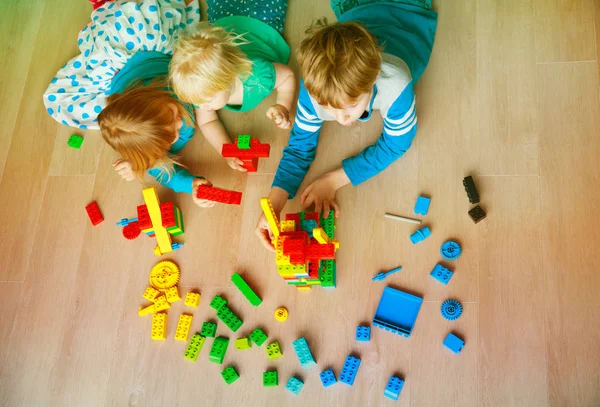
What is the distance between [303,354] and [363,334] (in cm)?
15

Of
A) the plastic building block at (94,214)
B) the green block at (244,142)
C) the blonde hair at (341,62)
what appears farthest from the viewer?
the plastic building block at (94,214)

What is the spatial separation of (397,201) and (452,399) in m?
0.48

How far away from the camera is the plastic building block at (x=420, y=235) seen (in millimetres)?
1244

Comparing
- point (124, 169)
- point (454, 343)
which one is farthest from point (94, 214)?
point (454, 343)

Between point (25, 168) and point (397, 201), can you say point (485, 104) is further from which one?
point (25, 168)

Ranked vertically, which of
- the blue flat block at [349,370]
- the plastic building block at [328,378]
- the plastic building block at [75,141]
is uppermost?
the plastic building block at [75,141]

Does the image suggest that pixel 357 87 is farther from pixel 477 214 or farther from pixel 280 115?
pixel 477 214

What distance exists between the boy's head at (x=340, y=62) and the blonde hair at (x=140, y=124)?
38 cm

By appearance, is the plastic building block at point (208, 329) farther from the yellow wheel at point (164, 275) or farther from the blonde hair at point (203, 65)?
the blonde hair at point (203, 65)

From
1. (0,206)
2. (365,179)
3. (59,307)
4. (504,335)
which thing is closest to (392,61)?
(365,179)

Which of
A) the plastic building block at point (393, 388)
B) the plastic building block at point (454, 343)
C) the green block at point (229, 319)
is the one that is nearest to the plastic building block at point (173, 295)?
the green block at point (229, 319)

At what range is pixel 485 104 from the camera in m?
1.36

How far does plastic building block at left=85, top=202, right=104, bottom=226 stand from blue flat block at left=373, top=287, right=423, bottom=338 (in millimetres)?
789

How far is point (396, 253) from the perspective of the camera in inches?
49.7
